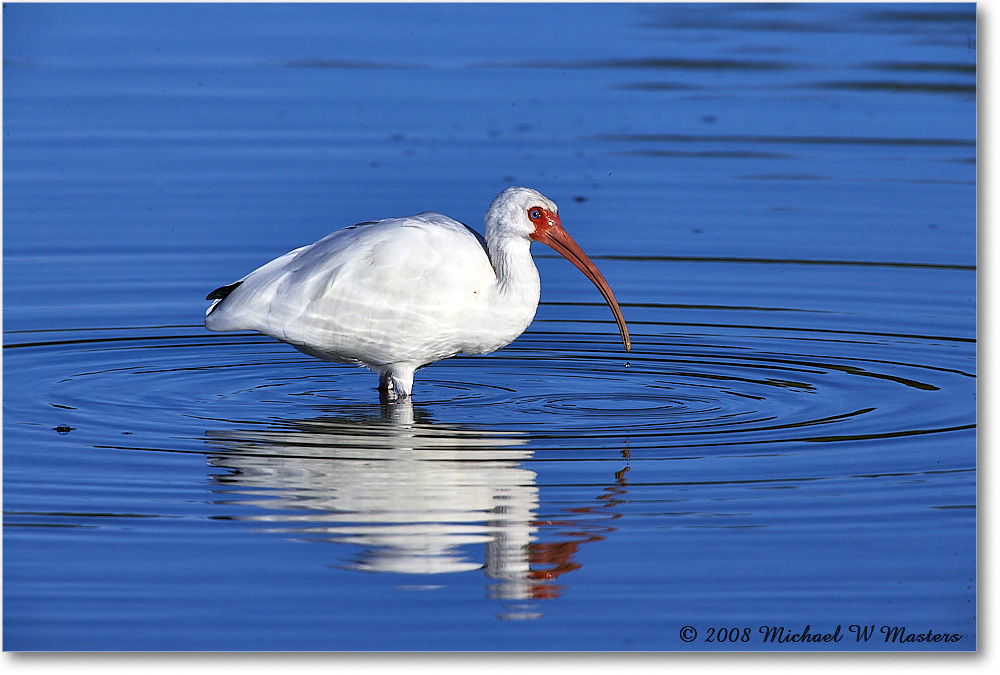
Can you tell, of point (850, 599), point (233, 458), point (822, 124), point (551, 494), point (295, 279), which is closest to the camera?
point (850, 599)

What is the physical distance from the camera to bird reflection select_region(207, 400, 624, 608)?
6.80 meters

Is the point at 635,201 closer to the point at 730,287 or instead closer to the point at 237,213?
the point at 730,287

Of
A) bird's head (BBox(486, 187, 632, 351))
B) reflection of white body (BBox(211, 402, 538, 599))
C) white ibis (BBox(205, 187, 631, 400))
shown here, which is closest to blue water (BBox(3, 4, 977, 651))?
reflection of white body (BBox(211, 402, 538, 599))

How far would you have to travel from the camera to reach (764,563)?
6836mm

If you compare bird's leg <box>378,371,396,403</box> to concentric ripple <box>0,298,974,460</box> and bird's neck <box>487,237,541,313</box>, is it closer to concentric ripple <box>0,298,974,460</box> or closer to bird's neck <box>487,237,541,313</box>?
concentric ripple <box>0,298,974,460</box>

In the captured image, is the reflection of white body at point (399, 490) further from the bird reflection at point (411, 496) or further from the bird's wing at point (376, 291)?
the bird's wing at point (376, 291)

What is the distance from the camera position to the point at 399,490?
7.65 metres

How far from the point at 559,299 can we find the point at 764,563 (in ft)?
16.9

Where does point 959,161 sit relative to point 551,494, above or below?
above

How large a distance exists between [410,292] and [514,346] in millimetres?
1923

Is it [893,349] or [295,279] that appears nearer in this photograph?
[295,279]

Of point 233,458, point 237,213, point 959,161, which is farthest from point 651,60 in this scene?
point 233,458

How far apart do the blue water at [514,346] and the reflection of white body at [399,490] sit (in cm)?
3

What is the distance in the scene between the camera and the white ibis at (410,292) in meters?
8.90
